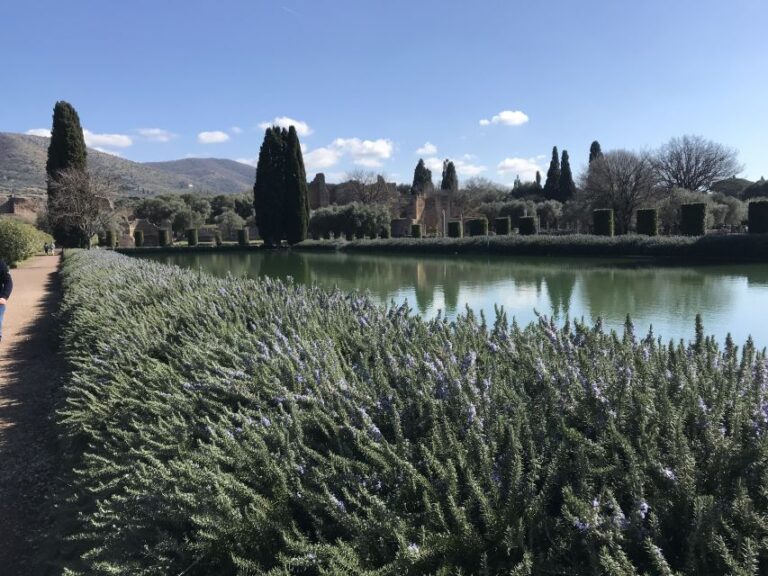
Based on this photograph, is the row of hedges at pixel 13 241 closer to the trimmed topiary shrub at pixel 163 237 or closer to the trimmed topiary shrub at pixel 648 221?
the trimmed topiary shrub at pixel 648 221

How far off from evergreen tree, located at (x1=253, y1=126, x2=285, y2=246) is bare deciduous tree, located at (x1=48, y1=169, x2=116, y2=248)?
393 inches

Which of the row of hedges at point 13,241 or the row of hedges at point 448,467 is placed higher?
the row of hedges at point 13,241

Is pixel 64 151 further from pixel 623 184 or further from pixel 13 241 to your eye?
pixel 623 184

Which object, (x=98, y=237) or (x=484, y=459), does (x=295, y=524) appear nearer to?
(x=484, y=459)

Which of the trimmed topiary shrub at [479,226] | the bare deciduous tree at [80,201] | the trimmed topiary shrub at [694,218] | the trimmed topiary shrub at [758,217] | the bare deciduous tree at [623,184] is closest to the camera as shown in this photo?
the trimmed topiary shrub at [758,217]

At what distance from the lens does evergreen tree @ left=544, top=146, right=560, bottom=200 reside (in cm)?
5994

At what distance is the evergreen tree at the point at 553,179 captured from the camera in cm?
5994

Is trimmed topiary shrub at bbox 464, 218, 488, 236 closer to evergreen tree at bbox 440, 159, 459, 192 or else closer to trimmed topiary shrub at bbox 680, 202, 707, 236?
trimmed topiary shrub at bbox 680, 202, 707, 236

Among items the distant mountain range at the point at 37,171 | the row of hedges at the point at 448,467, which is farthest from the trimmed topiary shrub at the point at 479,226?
the distant mountain range at the point at 37,171

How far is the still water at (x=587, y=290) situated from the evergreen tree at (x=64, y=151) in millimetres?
17360

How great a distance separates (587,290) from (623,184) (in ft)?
84.0

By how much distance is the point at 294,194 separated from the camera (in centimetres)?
4034

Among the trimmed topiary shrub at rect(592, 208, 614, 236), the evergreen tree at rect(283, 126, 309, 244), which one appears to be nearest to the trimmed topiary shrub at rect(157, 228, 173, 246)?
the evergreen tree at rect(283, 126, 309, 244)

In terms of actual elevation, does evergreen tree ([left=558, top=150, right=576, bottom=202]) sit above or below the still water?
above
